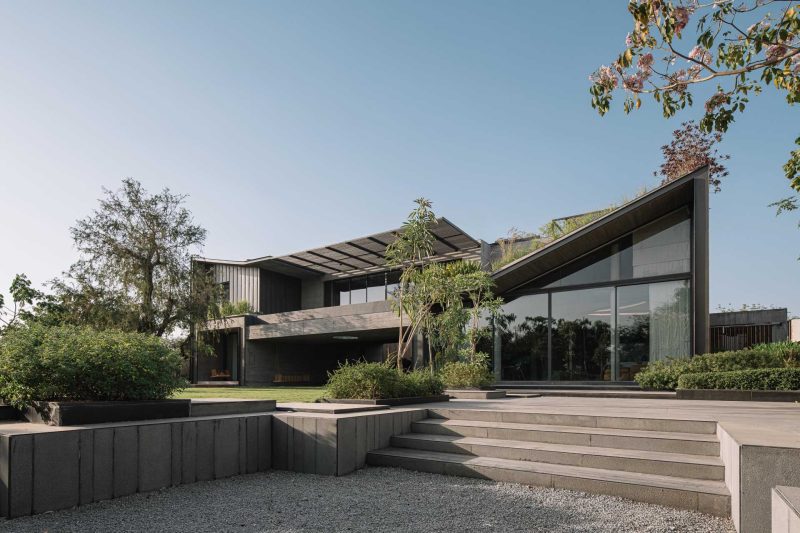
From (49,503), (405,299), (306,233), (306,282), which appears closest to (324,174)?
(405,299)

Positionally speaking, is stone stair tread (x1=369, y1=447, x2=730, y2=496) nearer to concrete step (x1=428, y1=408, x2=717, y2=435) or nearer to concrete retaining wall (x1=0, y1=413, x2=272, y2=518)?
concrete step (x1=428, y1=408, x2=717, y2=435)

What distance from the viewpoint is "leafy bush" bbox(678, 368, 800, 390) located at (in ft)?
31.5

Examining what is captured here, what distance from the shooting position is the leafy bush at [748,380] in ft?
31.5

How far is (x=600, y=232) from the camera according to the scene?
541 inches

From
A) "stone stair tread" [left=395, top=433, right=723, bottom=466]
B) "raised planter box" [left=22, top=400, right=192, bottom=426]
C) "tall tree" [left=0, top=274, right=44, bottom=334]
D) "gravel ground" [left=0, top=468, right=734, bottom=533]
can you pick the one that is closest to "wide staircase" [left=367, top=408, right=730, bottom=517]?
"stone stair tread" [left=395, top=433, right=723, bottom=466]

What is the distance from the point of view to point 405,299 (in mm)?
13125

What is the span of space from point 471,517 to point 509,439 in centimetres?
215

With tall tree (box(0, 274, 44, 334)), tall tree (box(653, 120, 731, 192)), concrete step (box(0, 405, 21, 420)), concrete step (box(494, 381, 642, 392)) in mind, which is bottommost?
concrete step (box(494, 381, 642, 392))

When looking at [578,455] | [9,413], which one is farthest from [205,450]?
[578,455]

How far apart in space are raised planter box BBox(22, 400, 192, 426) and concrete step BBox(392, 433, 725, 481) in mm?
2665

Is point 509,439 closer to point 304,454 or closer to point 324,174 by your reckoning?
point 304,454

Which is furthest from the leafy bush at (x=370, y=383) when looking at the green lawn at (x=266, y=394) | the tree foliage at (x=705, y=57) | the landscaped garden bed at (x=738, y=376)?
the landscaped garden bed at (x=738, y=376)

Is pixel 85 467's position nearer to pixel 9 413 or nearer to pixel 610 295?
pixel 9 413

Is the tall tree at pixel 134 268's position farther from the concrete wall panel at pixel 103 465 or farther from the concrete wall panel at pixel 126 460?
the concrete wall panel at pixel 103 465
